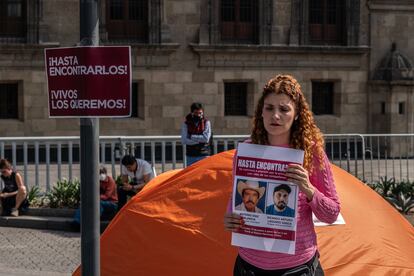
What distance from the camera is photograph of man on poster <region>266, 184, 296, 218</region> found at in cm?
394

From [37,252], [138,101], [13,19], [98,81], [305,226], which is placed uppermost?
[13,19]

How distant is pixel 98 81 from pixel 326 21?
61.3 ft

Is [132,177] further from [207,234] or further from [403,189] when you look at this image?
[207,234]

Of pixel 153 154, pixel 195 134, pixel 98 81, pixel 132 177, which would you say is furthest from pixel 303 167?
pixel 153 154

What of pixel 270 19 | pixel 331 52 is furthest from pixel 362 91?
pixel 270 19

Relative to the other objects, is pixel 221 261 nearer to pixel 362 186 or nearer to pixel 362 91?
pixel 362 186

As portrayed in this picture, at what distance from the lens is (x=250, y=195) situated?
3996 mm

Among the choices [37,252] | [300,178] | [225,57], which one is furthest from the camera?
[225,57]

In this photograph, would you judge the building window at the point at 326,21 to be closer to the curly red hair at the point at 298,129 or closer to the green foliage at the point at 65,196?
the green foliage at the point at 65,196

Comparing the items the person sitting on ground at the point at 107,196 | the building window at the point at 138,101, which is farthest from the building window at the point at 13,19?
the person sitting on ground at the point at 107,196

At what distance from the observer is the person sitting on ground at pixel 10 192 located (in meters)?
11.4

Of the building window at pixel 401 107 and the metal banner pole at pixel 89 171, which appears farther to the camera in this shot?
the building window at pixel 401 107

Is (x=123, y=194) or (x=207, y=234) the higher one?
(x=207, y=234)

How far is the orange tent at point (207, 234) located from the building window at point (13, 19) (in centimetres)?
1393
